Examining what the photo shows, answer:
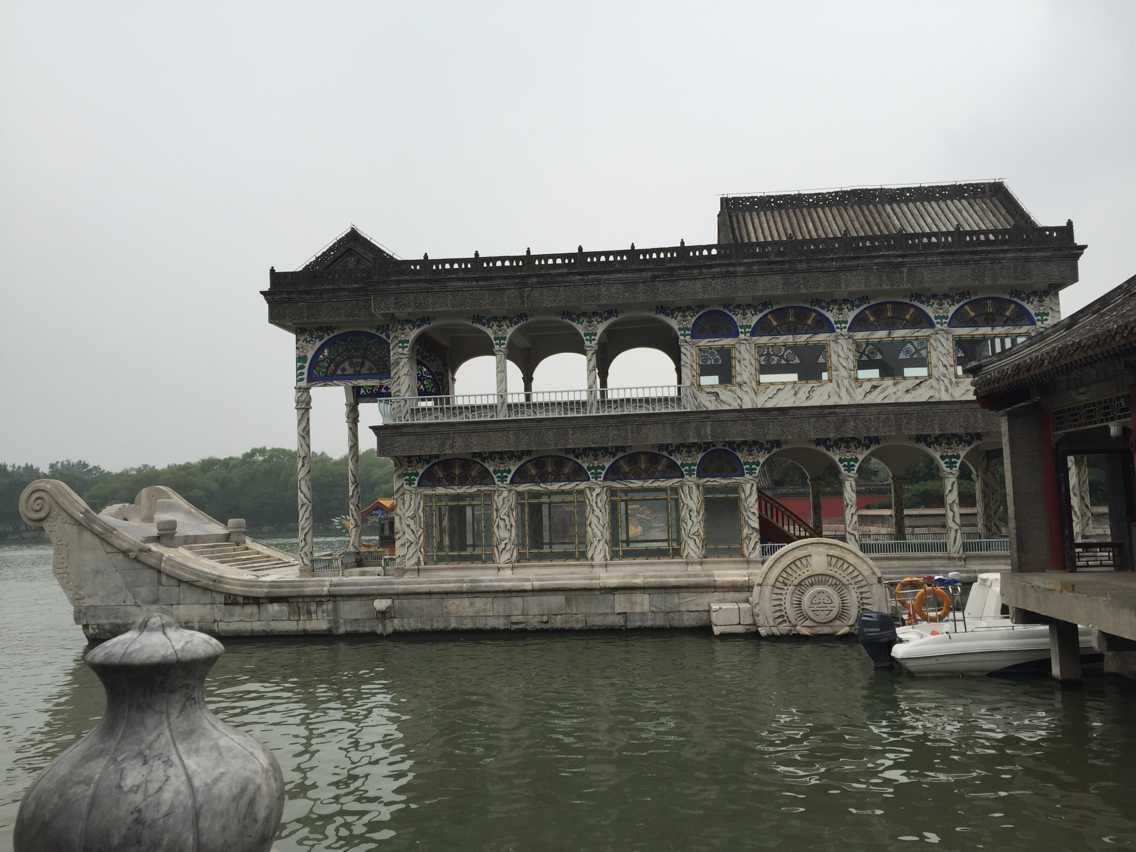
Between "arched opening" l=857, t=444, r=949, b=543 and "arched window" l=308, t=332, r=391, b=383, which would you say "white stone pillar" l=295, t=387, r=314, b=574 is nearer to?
"arched window" l=308, t=332, r=391, b=383

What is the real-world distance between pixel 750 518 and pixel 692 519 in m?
1.61

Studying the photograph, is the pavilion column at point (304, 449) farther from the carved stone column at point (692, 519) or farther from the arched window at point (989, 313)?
the arched window at point (989, 313)

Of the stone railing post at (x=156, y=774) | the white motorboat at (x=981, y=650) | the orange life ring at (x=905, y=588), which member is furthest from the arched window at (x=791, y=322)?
→ the stone railing post at (x=156, y=774)

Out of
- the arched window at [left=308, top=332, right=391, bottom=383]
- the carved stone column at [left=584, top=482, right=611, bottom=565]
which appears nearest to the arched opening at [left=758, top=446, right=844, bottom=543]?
the carved stone column at [left=584, top=482, right=611, bottom=565]

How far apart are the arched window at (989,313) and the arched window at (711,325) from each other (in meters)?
6.14

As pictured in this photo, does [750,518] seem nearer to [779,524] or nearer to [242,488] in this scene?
[779,524]

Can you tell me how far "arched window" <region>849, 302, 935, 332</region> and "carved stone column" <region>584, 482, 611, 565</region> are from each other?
27.7 feet

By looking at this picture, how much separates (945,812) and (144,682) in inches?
308

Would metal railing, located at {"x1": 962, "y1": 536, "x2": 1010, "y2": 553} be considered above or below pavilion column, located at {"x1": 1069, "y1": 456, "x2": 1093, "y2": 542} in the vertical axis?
below

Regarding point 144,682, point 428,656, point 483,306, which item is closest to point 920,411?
point 483,306

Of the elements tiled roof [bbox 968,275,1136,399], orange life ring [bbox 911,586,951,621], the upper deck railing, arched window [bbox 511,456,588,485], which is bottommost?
orange life ring [bbox 911,586,951,621]

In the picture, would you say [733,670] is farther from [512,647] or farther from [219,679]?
[219,679]

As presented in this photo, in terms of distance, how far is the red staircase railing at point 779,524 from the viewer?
22.3 meters

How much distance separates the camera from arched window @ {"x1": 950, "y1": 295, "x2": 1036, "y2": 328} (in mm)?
21203
